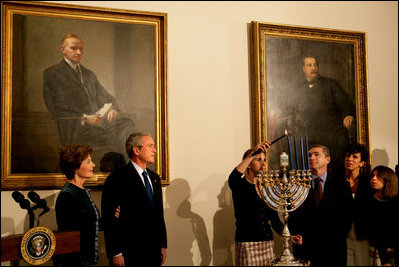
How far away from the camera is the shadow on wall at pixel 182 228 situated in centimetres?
581

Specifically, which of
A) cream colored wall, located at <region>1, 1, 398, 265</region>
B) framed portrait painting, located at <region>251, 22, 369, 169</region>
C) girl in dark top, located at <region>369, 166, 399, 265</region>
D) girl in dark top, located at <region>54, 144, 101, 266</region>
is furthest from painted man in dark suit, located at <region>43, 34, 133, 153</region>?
girl in dark top, located at <region>369, 166, 399, 265</region>

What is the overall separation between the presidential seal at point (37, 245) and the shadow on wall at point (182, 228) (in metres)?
1.97

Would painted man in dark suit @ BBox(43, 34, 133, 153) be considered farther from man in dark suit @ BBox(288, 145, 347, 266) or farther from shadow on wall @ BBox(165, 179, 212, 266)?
man in dark suit @ BBox(288, 145, 347, 266)

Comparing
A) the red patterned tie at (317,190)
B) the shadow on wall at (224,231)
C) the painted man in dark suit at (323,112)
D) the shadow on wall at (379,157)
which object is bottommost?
the shadow on wall at (224,231)

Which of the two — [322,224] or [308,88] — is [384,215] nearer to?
[322,224]

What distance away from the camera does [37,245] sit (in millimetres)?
4039

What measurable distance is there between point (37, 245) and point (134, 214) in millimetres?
975

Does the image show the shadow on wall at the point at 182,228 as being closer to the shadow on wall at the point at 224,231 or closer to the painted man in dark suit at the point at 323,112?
the shadow on wall at the point at 224,231

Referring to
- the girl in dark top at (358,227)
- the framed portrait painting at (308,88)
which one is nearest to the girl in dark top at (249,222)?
the girl in dark top at (358,227)

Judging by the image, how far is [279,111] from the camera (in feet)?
20.9

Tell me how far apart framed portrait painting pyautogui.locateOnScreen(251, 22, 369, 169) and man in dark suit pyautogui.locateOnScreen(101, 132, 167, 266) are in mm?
1969

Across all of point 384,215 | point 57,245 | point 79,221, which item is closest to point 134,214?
point 79,221

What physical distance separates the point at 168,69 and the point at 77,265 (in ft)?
9.26

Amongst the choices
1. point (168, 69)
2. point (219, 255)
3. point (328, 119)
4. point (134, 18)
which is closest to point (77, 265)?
point (219, 255)
